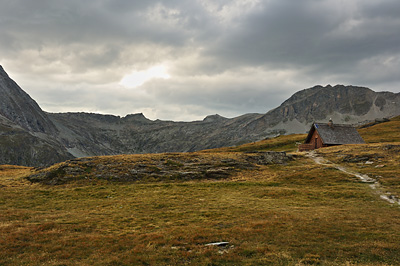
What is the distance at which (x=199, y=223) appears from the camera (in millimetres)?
21125

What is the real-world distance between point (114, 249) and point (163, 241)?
3063mm

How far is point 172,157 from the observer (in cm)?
5594

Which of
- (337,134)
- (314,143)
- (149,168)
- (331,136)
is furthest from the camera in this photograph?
(314,143)

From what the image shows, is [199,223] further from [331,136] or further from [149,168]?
[331,136]

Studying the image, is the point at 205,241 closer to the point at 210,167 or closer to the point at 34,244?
the point at 34,244

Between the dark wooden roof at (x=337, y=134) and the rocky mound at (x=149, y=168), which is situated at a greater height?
the dark wooden roof at (x=337, y=134)

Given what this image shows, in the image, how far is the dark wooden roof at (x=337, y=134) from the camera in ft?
277

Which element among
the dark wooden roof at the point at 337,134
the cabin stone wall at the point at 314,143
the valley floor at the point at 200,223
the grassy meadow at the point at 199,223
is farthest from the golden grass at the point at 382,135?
the valley floor at the point at 200,223

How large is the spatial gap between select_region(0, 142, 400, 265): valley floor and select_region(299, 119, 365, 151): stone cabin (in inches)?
1774

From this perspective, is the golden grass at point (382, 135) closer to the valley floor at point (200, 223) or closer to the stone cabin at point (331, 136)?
the stone cabin at point (331, 136)

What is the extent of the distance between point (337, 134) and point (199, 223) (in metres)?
81.0

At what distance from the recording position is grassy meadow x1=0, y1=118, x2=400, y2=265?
14.6 metres

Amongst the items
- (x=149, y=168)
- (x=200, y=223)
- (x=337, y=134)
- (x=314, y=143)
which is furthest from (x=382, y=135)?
(x=200, y=223)

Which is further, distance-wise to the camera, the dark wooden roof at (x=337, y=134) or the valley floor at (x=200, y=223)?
the dark wooden roof at (x=337, y=134)
